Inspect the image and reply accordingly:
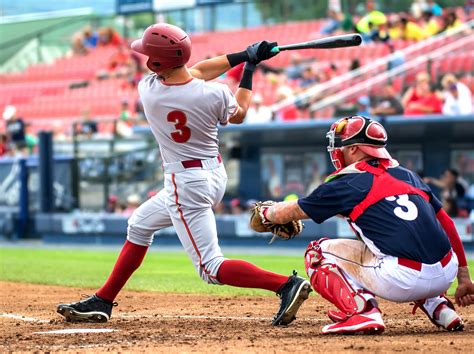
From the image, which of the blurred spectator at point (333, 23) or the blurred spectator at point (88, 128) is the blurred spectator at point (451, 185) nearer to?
the blurred spectator at point (333, 23)

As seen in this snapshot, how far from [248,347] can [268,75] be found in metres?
15.9

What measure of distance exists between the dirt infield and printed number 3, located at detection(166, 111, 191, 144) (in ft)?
3.67

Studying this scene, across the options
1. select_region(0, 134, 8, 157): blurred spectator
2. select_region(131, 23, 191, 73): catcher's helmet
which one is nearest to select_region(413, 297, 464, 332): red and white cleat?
select_region(131, 23, 191, 73): catcher's helmet

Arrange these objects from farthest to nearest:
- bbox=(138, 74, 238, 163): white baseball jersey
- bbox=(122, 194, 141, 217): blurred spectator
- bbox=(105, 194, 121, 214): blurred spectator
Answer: bbox=(105, 194, 121, 214): blurred spectator
bbox=(122, 194, 141, 217): blurred spectator
bbox=(138, 74, 238, 163): white baseball jersey

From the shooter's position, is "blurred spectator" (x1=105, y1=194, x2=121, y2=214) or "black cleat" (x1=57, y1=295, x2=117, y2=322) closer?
"black cleat" (x1=57, y1=295, x2=117, y2=322)

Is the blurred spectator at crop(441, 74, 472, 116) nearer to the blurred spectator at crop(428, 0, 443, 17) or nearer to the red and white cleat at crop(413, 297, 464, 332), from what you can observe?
the blurred spectator at crop(428, 0, 443, 17)

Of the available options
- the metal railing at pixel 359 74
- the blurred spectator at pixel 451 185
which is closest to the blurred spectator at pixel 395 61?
the metal railing at pixel 359 74

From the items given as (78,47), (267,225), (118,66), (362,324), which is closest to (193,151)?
(267,225)

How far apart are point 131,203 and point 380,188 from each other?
12.8m

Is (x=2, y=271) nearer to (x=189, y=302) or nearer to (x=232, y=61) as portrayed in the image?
(x=189, y=302)

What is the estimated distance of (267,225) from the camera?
5129 mm

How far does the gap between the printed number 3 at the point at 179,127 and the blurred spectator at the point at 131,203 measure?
11873 mm

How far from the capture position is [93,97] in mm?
24141

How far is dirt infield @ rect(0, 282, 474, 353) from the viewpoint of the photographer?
4492 mm
